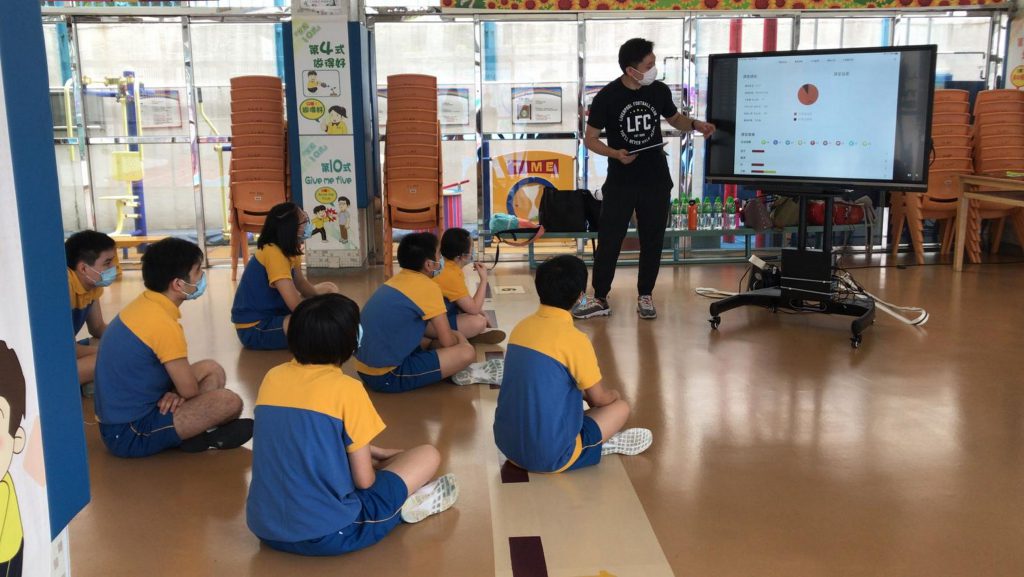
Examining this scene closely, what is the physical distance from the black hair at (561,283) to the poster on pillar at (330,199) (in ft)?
15.0

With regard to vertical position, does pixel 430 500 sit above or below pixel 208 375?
below

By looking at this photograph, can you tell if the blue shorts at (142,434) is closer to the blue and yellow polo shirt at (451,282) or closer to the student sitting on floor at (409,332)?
the student sitting on floor at (409,332)

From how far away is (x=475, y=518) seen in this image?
2.88 m

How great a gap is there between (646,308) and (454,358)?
1882mm

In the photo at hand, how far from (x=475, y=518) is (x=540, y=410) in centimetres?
43

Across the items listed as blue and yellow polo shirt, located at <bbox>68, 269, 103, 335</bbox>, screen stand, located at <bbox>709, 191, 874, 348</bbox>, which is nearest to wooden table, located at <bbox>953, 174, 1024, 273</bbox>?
screen stand, located at <bbox>709, 191, 874, 348</bbox>

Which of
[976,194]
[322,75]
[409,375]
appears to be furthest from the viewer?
[322,75]

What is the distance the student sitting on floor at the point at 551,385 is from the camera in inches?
119

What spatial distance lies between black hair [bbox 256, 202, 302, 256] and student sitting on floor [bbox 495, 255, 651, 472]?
215cm

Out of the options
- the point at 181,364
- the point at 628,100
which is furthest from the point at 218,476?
the point at 628,100

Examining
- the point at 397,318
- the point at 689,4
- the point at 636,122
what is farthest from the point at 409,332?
the point at 689,4

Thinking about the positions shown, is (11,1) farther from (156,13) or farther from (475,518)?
(156,13)

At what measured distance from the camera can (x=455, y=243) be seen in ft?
14.8

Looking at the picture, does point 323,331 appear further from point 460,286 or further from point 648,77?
point 648,77
